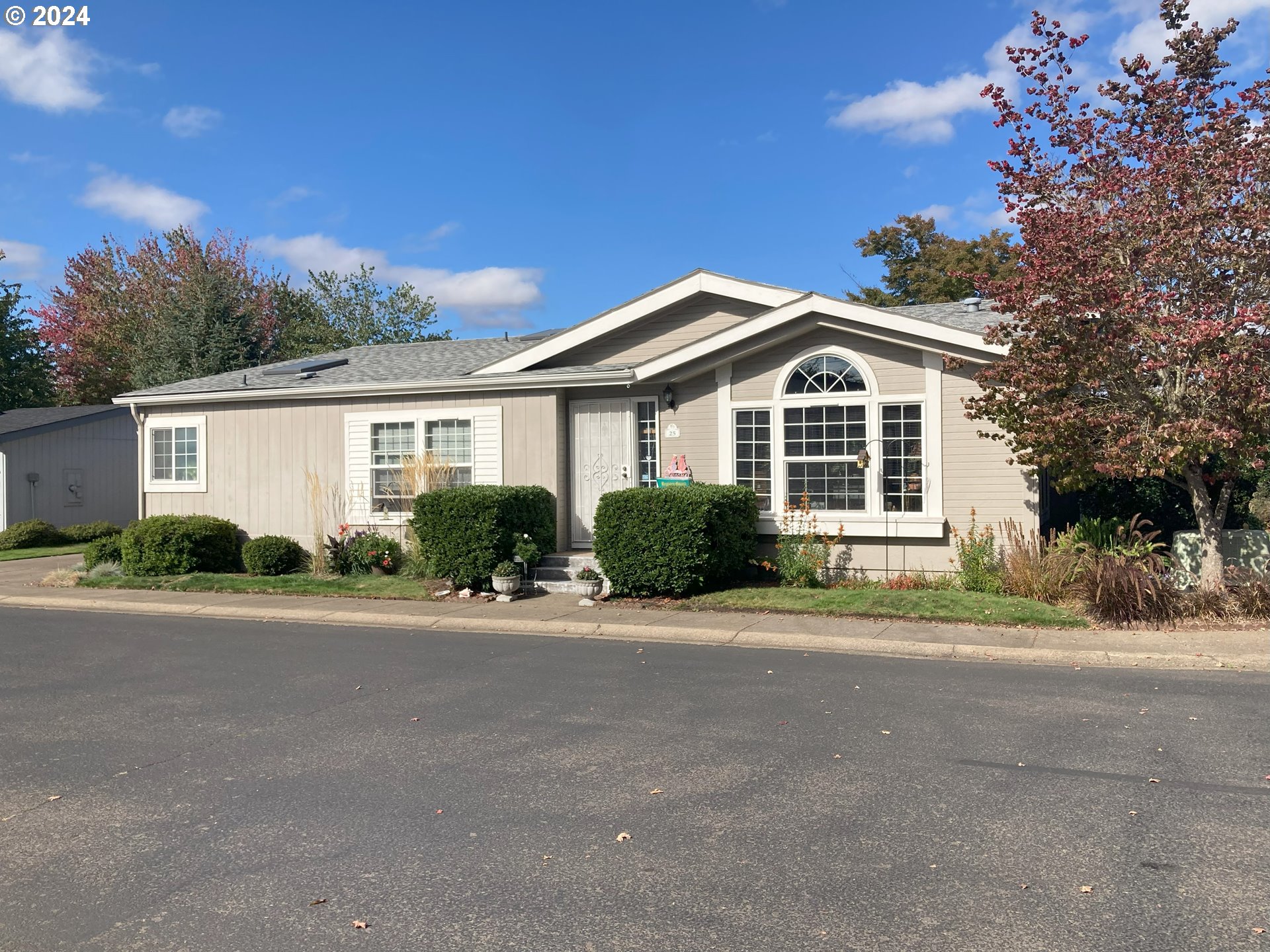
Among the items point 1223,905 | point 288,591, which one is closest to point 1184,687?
point 1223,905

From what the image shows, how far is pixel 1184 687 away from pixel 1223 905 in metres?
4.46

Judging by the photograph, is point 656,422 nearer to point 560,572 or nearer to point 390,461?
point 560,572

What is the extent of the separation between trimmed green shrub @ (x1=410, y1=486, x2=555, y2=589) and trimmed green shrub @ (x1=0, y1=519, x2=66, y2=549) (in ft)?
49.4

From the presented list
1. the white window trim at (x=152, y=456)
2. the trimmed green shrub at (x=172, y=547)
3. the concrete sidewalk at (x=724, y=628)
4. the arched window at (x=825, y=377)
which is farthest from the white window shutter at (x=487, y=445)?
the white window trim at (x=152, y=456)

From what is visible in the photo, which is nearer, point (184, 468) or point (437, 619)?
point (437, 619)

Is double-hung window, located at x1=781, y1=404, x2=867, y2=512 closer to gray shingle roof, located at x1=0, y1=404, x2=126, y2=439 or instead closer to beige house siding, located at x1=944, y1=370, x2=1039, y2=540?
beige house siding, located at x1=944, y1=370, x2=1039, y2=540

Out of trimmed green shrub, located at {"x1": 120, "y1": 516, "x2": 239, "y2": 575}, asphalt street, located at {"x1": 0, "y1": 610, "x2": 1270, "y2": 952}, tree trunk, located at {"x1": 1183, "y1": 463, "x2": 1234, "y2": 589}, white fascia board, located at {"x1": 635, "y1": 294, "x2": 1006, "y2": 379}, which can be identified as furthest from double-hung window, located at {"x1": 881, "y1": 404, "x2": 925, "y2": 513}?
trimmed green shrub, located at {"x1": 120, "y1": 516, "x2": 239, "y2": 575}

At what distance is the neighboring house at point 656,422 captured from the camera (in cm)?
1299

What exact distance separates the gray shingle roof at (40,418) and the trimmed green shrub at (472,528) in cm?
1740

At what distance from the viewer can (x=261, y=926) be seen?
374 cm

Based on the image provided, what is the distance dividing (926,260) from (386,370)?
22.6 m

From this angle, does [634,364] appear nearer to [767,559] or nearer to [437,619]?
[767,559]

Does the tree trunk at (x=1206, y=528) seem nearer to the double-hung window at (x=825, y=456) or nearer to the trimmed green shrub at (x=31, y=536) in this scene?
the double-hung window at (x=825, y=456)

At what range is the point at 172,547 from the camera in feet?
52.5
